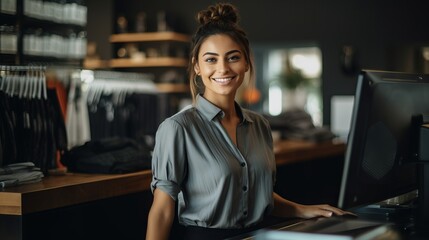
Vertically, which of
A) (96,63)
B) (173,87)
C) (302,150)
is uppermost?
(96,63)

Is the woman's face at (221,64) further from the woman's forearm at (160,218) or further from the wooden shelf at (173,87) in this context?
the wooden shelf at (173,87)

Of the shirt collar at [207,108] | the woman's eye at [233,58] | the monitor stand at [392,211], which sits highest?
the woman's eye at [233,58]

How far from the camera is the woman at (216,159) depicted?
2.43 meters

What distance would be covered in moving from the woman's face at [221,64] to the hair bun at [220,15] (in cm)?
9

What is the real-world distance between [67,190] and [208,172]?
0.91 meters

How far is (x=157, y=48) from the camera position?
11172mm

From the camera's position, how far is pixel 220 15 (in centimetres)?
269

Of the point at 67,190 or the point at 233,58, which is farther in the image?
the point at 67,190

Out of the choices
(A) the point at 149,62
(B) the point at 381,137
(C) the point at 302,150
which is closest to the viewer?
(B) the point at 381,137

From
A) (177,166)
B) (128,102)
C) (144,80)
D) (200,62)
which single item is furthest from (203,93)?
(144,80)

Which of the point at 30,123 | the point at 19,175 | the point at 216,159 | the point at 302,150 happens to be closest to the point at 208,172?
→ the point at 216,159

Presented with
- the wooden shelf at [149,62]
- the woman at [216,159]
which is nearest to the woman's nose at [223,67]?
the woman at [216,159]

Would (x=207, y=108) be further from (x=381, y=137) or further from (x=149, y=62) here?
(x=149, y=62)

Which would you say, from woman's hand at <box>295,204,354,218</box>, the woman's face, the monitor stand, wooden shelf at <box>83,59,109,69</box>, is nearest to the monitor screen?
the monitor stand
